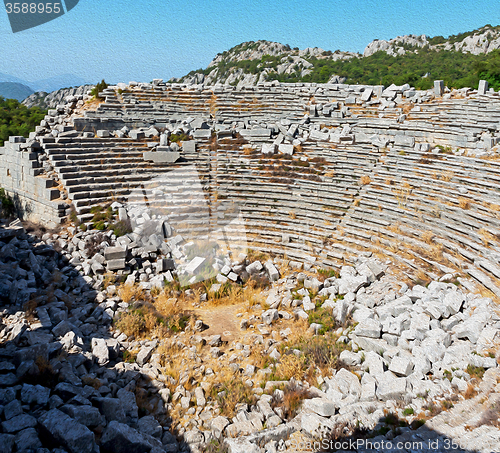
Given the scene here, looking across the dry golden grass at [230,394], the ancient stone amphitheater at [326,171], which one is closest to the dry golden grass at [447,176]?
the ancient stone amphitheater at [326,171]

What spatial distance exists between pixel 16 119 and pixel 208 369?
39455 millimetres

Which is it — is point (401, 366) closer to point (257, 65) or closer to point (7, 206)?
point (7, 206)

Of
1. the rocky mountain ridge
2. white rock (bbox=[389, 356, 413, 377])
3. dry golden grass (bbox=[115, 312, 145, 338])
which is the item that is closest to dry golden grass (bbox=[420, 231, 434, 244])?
white rock (bbox=[389, 356, 413, 377])

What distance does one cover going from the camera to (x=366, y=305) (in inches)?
355

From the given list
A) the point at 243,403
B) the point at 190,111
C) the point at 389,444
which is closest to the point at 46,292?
the point at 243,403

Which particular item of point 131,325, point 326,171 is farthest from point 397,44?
point 131,325

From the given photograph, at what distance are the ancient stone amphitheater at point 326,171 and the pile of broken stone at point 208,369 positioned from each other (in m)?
1.82

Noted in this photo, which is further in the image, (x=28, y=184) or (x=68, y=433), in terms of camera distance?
(x=28, y=184)

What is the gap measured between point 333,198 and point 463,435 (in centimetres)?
999

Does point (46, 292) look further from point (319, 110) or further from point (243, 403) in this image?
point (319, 110)

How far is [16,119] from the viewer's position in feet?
123

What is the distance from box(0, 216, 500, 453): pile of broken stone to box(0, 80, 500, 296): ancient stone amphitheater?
1824 millimetres

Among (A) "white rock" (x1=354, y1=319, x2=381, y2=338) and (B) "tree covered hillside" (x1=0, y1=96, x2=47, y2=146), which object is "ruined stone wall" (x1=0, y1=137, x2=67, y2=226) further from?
(B) "tree covered hillside" (x1=0, y1=96, x2=47, y2=146)

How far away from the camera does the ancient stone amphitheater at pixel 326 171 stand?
11180mm
